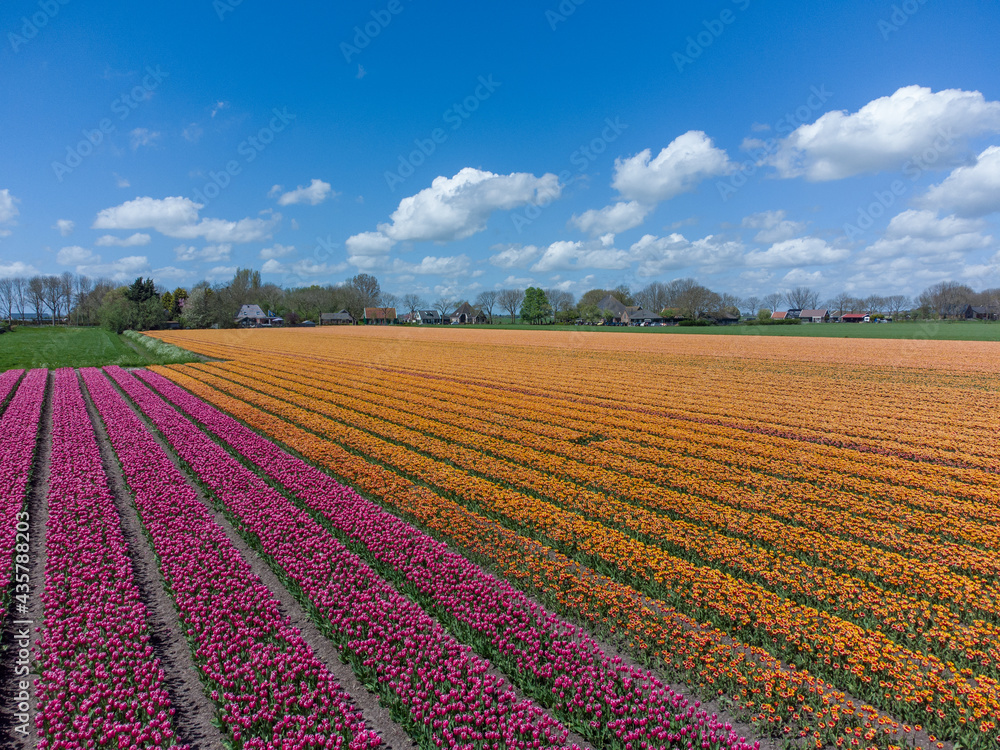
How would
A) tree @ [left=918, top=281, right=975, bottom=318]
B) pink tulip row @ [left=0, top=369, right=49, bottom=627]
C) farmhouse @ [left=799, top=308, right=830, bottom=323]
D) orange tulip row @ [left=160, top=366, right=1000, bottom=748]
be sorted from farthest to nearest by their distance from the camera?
farmhouse @ [left=799, top=308, right=830, bottom=323] < tree @ [left=918, top=281, right=975, bottom=318] < pink tulip row @ [left=0, top=369, right=49, bottom=627] < orange tulip row @ [left=160, top=366, right=1000, bottom=748]

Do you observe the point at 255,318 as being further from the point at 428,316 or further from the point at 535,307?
the point at 535,307

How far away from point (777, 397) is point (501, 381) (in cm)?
1296

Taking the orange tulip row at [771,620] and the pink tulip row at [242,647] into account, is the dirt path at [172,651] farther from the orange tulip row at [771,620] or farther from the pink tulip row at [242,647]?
the orange tulip row at [771,620]

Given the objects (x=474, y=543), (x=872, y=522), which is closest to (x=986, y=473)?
(x=872, y=522)

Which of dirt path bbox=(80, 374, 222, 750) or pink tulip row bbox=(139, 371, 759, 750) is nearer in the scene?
pink tulip row bbox=(139, 371, 759, 750)

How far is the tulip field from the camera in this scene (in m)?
4.66

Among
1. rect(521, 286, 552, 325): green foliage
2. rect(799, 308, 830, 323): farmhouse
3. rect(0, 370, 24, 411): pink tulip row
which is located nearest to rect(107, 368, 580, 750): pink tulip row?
rect(0, 370, 24, 411): pink tulip row

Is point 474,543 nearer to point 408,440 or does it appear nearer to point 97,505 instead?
point 408,440

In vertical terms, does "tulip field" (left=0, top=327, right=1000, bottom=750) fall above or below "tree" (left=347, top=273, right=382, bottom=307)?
below

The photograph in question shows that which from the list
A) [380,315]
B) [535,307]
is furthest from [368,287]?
[535,307]

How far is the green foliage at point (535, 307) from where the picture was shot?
13975 cm

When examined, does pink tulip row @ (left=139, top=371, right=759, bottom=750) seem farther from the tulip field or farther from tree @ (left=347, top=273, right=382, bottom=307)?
tree @ (left=347, top=273, right=382, bottom=307)

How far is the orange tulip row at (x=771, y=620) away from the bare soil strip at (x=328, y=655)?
12.1 ft

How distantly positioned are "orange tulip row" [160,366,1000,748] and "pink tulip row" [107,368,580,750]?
2753 millimetres
